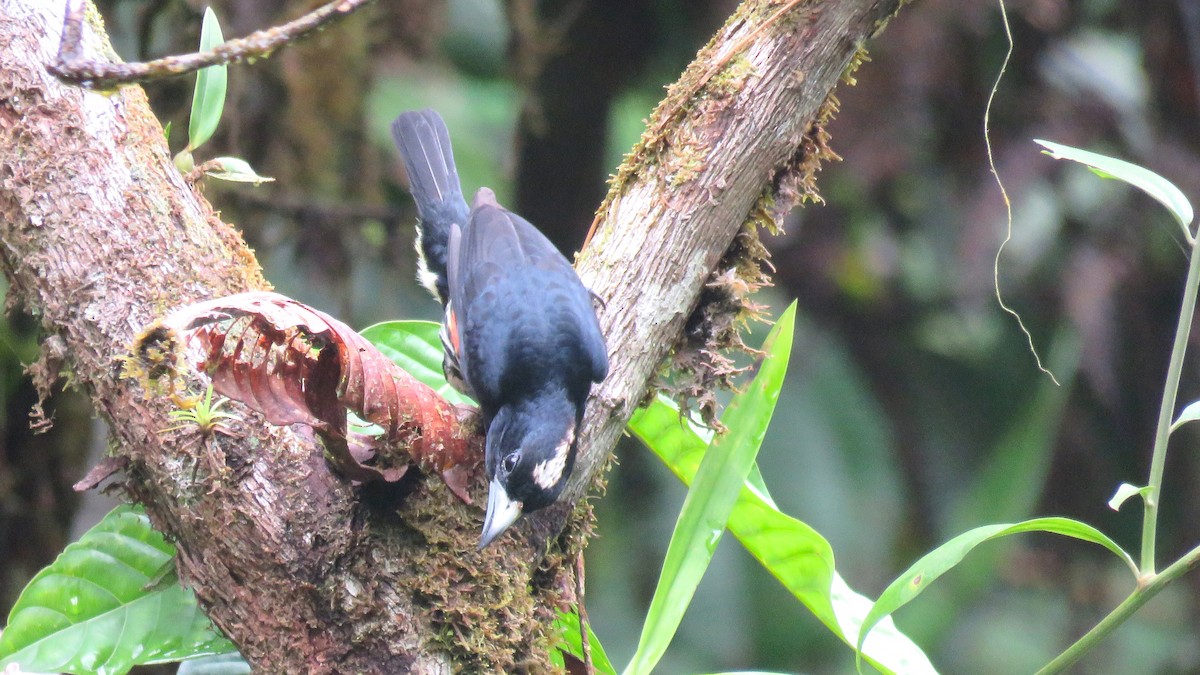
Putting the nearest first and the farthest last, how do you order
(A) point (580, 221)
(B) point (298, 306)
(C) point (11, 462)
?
(B) point (298, 306) < (C) point (11, 462) < (A) point (580, 221)

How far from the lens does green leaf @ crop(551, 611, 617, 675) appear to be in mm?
2088

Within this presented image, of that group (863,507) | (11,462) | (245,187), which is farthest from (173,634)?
(863,507)

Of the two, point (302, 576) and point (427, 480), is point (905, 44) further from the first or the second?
point (302, 576)

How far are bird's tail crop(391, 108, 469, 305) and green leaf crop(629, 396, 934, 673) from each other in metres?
1.55

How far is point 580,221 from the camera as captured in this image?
4.87m

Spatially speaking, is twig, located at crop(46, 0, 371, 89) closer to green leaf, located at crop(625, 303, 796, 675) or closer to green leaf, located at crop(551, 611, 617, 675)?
green leaf, located at crop(625, 303, 796, 675)

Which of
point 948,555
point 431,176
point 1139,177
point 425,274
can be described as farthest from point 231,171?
point 1139,177

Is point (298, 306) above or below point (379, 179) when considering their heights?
above

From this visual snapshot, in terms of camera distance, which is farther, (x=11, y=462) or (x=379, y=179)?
(x=379, y=179)

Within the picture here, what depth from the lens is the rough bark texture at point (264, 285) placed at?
1.83 metres

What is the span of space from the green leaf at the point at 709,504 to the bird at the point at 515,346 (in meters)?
0.28

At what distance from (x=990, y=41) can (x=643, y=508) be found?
2.55m

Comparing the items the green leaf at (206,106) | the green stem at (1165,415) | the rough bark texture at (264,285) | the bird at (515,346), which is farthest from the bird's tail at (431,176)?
the green stem at (1165,415)

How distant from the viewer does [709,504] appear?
206 centimetres
